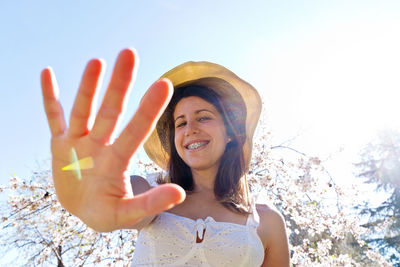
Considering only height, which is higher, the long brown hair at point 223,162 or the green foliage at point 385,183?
the long brown hair at point 223,162

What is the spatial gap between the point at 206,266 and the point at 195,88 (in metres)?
1.36

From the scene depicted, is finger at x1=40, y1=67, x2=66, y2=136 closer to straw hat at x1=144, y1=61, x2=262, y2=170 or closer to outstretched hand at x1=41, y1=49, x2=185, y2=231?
outstretched hand at x1=41, y1=49, x2=185, y2=231

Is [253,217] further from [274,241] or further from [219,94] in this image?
[219,94]

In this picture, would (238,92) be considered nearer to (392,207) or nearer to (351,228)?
(351,228)

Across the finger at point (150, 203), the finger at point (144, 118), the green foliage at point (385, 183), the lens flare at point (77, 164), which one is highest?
the finger at point (144, 118)

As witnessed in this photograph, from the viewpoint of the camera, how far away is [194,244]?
6.27 feet

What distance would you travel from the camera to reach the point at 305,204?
644 centimetres

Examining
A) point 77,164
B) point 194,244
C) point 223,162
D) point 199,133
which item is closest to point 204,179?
point 223,162

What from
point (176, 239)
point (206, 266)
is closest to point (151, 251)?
point (176, 239)

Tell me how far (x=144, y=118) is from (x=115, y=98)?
114 millimetres

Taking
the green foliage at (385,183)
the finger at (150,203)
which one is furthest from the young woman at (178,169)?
the green foliage at (385,183)

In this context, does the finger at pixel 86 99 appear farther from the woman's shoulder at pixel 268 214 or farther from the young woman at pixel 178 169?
the woman's shoulder at pixel 268 214

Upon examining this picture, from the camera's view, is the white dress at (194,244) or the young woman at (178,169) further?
the white dress at (194,244)

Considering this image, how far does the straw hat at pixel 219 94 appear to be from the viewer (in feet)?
8.75
